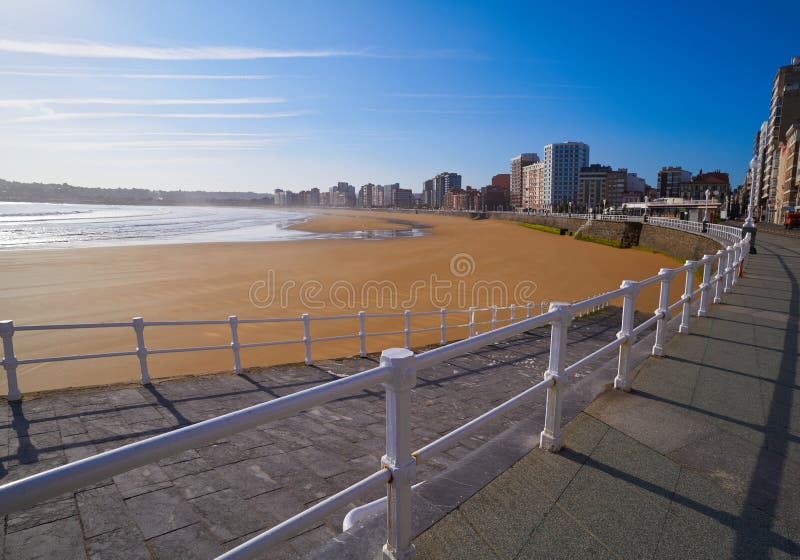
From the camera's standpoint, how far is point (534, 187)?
18900cm

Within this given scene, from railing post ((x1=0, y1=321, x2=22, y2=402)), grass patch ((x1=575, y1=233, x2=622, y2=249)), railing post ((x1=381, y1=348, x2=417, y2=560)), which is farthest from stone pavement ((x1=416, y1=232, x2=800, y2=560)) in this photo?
grass patch ((x1=575, y1=233, x2=622, y2=249))

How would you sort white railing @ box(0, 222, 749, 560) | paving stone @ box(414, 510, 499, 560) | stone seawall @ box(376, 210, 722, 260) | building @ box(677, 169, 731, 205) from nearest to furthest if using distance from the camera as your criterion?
white railing @ box(0, 222, 749, 560), paving stone @ box(414, 510, 499, 560), stone seawall @ box(376, 210, 722, 260), building @ box(677, 169, 731, 205)

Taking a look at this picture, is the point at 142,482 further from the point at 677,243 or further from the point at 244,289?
the point at 677,243

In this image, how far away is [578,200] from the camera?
552ft

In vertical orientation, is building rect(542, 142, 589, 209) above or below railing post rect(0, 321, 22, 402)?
above

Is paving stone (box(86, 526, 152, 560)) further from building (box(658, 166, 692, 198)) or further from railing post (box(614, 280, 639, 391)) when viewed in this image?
building (box(658, 166, 692, 198))

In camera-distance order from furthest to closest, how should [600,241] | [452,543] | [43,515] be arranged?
[600,241]
[43,515]
[452,543]

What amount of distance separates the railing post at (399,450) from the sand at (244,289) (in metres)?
8.86

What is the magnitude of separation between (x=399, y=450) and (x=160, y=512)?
2654 millimetres

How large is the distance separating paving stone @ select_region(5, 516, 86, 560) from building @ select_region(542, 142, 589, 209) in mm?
185278

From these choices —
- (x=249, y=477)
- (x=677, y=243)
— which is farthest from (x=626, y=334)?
(x=677, y=243)

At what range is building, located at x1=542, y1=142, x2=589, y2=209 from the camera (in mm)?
175500

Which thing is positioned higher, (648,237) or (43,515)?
(648,237)

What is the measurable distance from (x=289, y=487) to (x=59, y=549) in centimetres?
164
